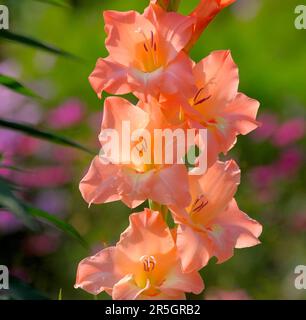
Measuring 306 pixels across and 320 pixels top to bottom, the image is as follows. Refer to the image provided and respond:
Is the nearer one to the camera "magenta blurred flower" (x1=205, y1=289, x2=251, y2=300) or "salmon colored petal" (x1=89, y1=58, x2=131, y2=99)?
"salmon colored petal" (x1=89, y1=58, x2=131, y2=99)

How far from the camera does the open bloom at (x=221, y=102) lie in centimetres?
128

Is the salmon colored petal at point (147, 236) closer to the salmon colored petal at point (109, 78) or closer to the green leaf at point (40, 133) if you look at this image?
the salmon colored petal at point (109, 78)

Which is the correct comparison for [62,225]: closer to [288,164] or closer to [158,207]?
[158,207]

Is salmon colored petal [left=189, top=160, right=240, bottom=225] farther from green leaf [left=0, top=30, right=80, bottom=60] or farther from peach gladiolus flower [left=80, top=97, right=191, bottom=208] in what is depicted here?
green leaf [left=0, top=30, right=80, bottom=60]

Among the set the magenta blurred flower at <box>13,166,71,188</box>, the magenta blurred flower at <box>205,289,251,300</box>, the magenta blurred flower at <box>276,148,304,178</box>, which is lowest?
the magenta blurred flower at <box>205,289,251,300</box>

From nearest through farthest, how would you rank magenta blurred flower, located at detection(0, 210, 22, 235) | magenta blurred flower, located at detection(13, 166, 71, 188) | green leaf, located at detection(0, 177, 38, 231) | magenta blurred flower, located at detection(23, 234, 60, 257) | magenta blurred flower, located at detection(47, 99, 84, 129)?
green leaf, located at detection(0, 177, 38, 231), magenta blurred flower, located at detection(0, 210, 22, 235), magenta blurred flower, located at detection(23, 234, 60, 257), magenta blurred flower, located at detection(13, 166, 71, 188), magenta blurred flower, located at detection(47, 99, 84, 129)

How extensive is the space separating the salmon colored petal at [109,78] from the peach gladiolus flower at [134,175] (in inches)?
1.8

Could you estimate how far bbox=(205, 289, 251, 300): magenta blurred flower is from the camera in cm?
269

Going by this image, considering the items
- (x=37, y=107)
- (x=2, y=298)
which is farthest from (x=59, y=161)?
(x=2, y=298)

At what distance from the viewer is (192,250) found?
1.23 meters

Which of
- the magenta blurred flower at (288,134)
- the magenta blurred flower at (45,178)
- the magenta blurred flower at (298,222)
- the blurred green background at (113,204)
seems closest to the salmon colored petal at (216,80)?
the blurred green background at (113,204)

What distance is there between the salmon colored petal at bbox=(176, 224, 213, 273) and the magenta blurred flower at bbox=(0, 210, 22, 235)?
5.26 feet

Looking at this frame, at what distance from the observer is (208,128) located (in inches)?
50.0

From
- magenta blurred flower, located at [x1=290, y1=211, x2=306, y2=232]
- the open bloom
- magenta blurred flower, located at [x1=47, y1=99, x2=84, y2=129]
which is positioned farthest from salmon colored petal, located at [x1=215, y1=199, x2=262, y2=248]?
magenta blurred flower, located at [x1=47, y1=99, x2=84, y2=129]
